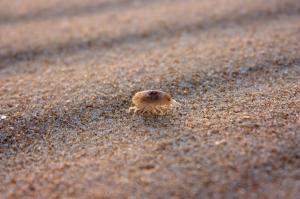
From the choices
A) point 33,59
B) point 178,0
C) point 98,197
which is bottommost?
point 98,197

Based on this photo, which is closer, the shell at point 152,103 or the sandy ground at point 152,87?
the sandy ground at point 152,87

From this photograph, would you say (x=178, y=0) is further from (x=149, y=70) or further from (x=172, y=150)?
(x=172, y=150)

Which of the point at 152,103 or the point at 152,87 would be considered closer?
the point at 152,103

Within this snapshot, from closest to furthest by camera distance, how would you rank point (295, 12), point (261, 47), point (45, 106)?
1. point (45, 106)
2. point (261, 47)
3. point (295, 12)

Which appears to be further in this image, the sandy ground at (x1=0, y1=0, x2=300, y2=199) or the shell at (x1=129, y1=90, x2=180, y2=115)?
the shell at (x1=129, y1=90, x2=180, y2=115)

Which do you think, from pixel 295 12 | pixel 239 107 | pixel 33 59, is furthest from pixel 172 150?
pixel 295 12

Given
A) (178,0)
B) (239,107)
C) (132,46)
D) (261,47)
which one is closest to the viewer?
(239,107)

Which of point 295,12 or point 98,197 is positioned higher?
point 295,12

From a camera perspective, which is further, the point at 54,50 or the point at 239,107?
the point at 54,50
